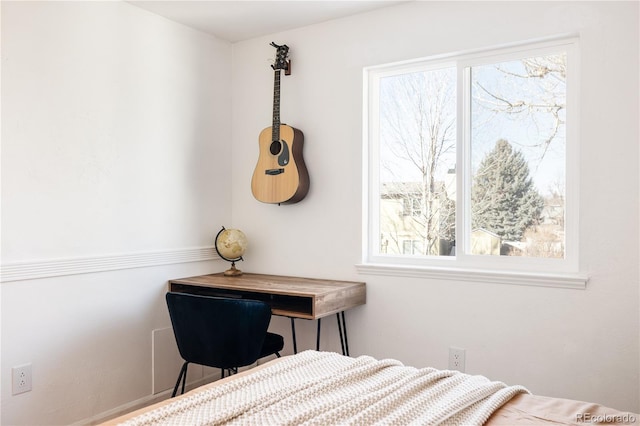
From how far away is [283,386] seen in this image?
1.58 m

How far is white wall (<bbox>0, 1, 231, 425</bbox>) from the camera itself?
2494 mm

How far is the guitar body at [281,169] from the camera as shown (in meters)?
3.19

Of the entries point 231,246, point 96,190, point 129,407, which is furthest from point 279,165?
point 129,407

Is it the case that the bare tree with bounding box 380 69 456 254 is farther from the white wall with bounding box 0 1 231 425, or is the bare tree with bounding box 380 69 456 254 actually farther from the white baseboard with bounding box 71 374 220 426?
the white baseboard with bounding box 71 374 220 426

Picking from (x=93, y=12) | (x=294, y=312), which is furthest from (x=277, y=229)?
(x=93, y=12)

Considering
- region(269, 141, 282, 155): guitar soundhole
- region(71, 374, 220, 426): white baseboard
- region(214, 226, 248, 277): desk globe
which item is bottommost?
region(71, 374, 220, 426): white baseboard

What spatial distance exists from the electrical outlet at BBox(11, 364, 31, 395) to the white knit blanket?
1.40 meters

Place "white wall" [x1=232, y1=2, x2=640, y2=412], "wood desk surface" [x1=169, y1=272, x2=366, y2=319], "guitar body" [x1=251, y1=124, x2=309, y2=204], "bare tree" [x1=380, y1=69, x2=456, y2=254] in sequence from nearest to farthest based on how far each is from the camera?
"white wall" [x1=232, y1=2, x2=640, y2=412] → "wood desk surface" [x1=169, y1=272, x2=366, y2=319] → "bare tree" [x1=380, y1=69, x2=456, y2=254] → "guitar body" [x1=251, y1=124, x2=309, y2=204]

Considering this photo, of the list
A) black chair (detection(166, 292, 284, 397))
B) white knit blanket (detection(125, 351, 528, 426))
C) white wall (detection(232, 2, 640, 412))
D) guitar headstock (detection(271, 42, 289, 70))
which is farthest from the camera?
guitar headstock (detection(271, 42, 289, 70))

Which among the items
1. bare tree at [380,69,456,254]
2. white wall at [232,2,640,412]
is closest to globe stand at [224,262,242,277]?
white wall at [232,2,640,412]

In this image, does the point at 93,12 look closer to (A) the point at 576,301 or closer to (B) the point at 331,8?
(B) the point at 331,8

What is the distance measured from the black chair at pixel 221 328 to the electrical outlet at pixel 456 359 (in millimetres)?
987

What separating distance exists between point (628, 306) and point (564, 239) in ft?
1.31

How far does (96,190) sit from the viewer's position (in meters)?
2.81
